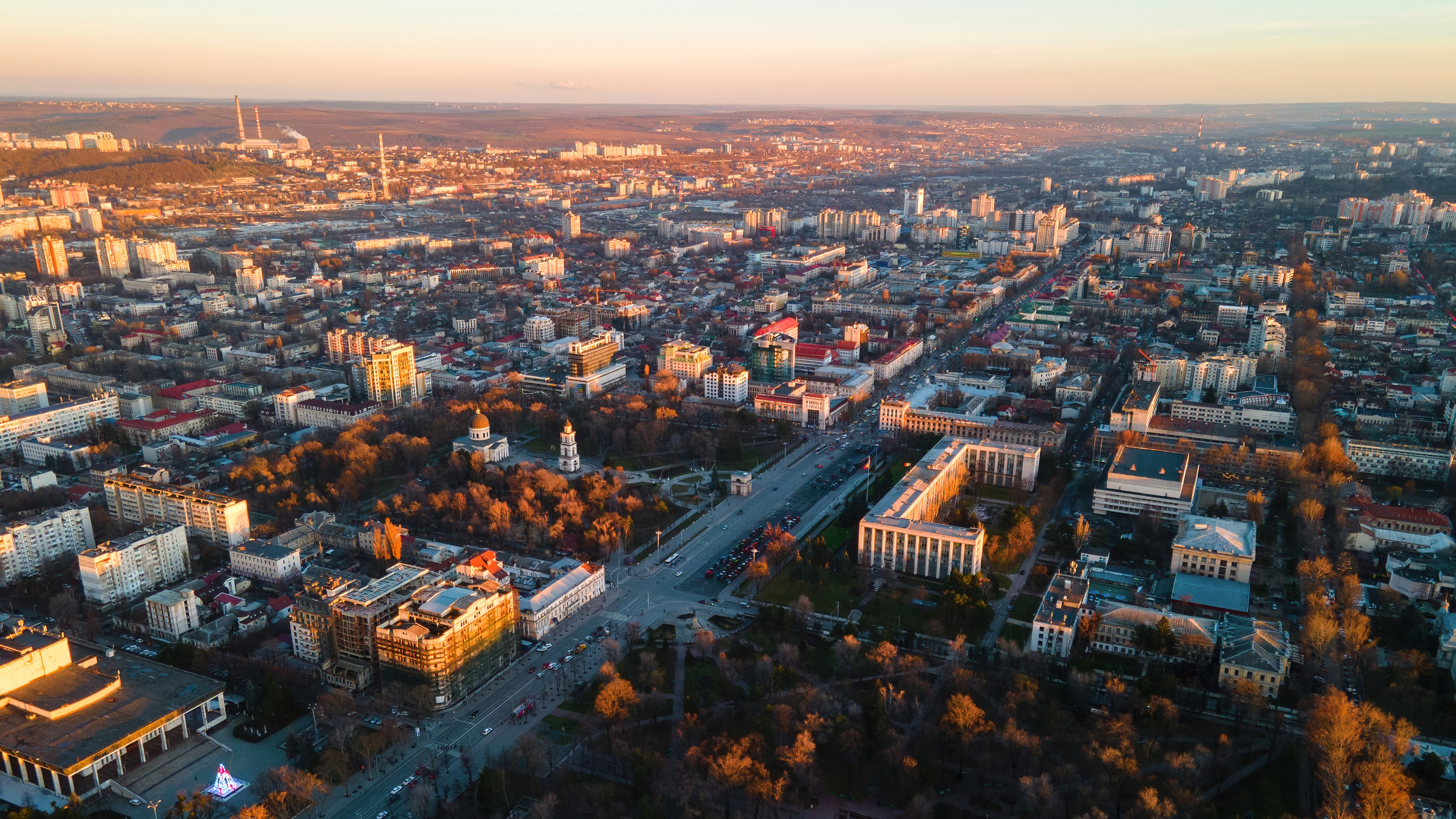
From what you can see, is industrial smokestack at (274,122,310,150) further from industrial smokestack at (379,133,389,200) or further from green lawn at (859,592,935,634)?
green lawn at (859,592,935,634)

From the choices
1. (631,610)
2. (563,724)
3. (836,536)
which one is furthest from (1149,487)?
(563,724)

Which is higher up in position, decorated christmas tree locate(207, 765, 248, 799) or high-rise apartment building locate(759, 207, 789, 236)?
high-rise apartment building locate(759, 207, 789, 236)

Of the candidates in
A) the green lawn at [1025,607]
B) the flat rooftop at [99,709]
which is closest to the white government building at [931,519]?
the green lawn at [1025,607]

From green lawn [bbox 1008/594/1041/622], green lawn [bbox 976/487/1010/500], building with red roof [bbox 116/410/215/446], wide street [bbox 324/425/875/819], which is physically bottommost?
wide street [bbox 324/425/875/819]

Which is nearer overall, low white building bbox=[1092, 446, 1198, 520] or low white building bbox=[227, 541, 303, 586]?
low white building bbox=[227, 541, 303, 586]

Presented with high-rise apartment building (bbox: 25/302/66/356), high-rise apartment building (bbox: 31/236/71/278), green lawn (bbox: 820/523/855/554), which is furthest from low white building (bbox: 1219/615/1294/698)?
high-rise apartment building (bbox: 31/236/71/278)

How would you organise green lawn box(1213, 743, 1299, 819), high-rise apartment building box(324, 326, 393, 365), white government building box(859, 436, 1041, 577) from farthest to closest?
high-rise apartment building box(324, 326, 393, 365)
white government building box(859, 436, 1041, 577)
green lawn box(1213, 743, 1299, 819)

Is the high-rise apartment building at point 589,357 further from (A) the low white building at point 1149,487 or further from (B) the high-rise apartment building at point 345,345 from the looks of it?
(A) the low white building at point 1149,487

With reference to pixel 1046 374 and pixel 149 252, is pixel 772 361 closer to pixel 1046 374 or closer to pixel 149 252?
pixel 1046 374
